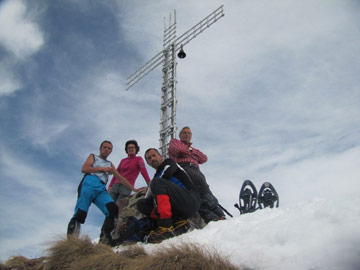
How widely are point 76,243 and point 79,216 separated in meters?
1.06

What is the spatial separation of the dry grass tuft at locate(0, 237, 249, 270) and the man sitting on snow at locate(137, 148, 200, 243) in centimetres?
57

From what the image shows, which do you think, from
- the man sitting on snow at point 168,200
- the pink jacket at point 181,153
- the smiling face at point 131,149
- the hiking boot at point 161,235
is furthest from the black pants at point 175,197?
the smiling face at point 131,149

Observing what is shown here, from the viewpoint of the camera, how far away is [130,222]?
14.8ft

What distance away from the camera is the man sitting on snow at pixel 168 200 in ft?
12.6

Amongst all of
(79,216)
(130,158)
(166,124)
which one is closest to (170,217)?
(79,216)

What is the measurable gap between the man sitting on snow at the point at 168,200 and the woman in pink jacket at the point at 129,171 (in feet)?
5.25

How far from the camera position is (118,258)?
3.08m

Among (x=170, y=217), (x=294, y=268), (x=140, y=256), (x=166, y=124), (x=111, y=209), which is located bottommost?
(x=294, y=268)

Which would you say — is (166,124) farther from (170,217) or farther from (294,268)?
(294,268)

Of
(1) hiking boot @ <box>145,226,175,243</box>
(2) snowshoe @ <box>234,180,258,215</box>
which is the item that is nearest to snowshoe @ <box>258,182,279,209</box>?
(2) snowshoe @ <box>234,180,258,215</box>

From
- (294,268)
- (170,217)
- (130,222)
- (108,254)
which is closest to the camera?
(294,268)

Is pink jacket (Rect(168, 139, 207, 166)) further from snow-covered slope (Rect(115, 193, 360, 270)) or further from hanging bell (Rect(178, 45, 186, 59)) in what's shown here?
hanging bell (Rect(178, 45, 186, 59))

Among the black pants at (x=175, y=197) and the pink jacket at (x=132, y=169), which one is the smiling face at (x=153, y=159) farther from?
the pink jacket at (x=132, y=169)

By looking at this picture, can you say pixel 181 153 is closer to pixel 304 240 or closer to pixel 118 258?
pixel 118 258
